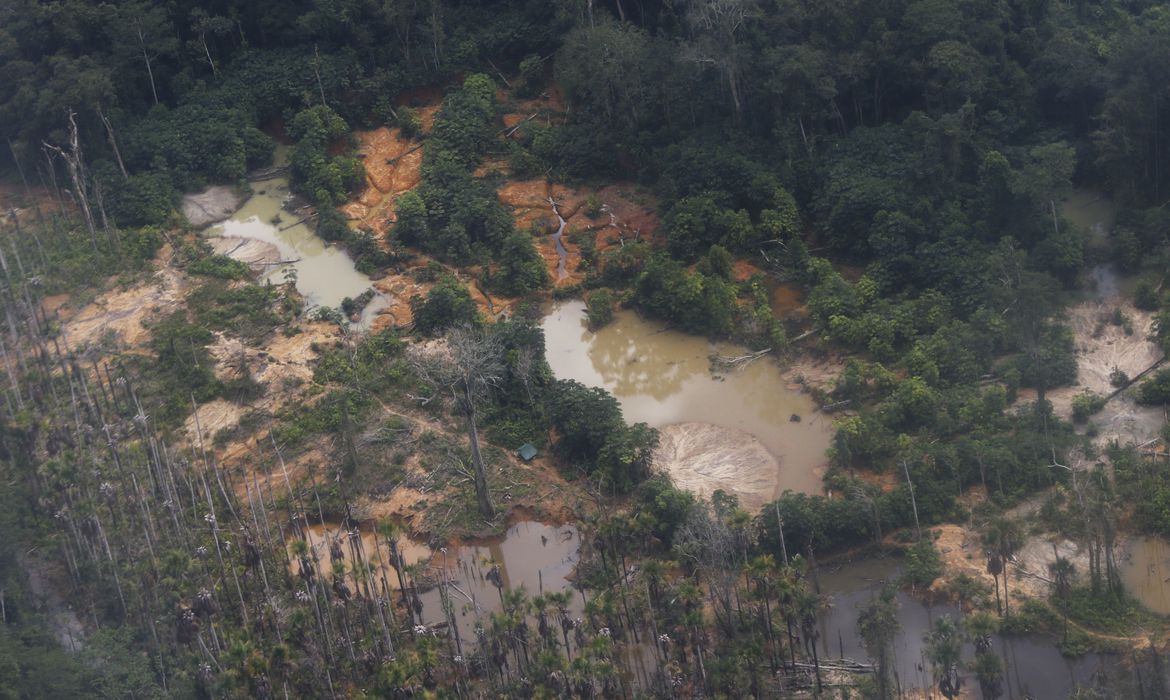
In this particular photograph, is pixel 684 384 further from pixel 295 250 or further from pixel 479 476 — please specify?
pixel 295 250

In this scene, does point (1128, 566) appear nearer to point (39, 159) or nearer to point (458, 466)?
point (458, 466)

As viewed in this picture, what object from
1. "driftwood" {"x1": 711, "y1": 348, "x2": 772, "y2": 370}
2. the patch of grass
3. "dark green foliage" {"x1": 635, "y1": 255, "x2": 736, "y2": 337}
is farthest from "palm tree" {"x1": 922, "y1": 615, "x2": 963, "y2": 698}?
"dark green foliage" {"x1": 635, "y1": 255, "x2": 736, "y2": 337}

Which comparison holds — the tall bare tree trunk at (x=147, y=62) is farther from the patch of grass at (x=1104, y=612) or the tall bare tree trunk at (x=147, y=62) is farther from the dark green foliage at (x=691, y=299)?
the patch of grass at (x=1104, y=612)

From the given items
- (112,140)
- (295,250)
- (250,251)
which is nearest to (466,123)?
(295,250)

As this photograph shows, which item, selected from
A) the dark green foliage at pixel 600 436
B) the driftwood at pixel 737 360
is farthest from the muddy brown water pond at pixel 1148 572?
the driftwood at pixel 737 360

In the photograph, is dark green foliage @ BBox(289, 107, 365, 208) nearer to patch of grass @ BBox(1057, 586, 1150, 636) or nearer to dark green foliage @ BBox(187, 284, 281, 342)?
dark green foliage @ BBox(187, 284, 281, 342)

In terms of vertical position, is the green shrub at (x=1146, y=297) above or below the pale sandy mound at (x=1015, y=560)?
above
